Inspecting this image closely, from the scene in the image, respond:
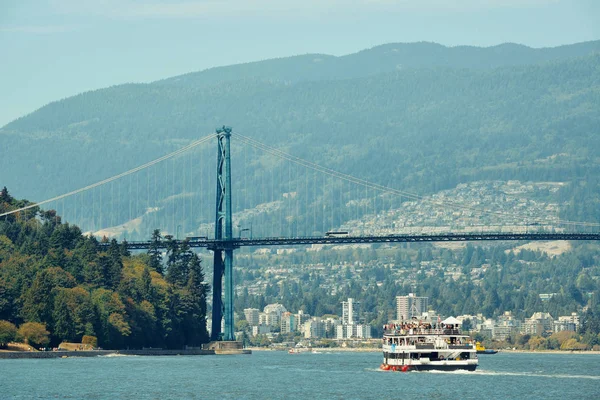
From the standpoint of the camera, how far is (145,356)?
466ft

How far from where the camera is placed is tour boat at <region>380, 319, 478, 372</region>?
332 feet

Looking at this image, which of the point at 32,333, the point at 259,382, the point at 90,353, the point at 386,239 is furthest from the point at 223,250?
the point at 259,382

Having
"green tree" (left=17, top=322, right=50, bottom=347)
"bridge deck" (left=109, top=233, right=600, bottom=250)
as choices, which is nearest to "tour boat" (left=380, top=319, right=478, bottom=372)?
"green tree" (left=17, top=322, right=50, bottom=347)

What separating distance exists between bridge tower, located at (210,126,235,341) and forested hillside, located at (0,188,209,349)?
10.3 feet

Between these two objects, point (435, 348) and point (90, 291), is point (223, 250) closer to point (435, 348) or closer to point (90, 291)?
point (90, 291)

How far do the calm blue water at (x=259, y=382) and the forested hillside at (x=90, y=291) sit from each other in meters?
9.47

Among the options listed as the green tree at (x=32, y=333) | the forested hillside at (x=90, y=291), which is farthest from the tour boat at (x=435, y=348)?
the forested hillside at (x=90, y=291)

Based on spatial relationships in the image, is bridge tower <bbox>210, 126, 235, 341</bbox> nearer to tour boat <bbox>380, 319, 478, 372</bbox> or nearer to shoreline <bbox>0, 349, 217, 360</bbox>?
shoreline <bbox>0, 349, 217, 360</bbox>

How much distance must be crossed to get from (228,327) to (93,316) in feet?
80.5

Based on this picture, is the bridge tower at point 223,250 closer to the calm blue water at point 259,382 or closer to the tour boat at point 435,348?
the calm blue water at point 259,382

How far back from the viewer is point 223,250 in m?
155

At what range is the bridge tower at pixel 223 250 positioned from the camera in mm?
154000

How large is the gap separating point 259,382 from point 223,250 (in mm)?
56286

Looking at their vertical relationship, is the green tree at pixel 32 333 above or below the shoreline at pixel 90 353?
above
